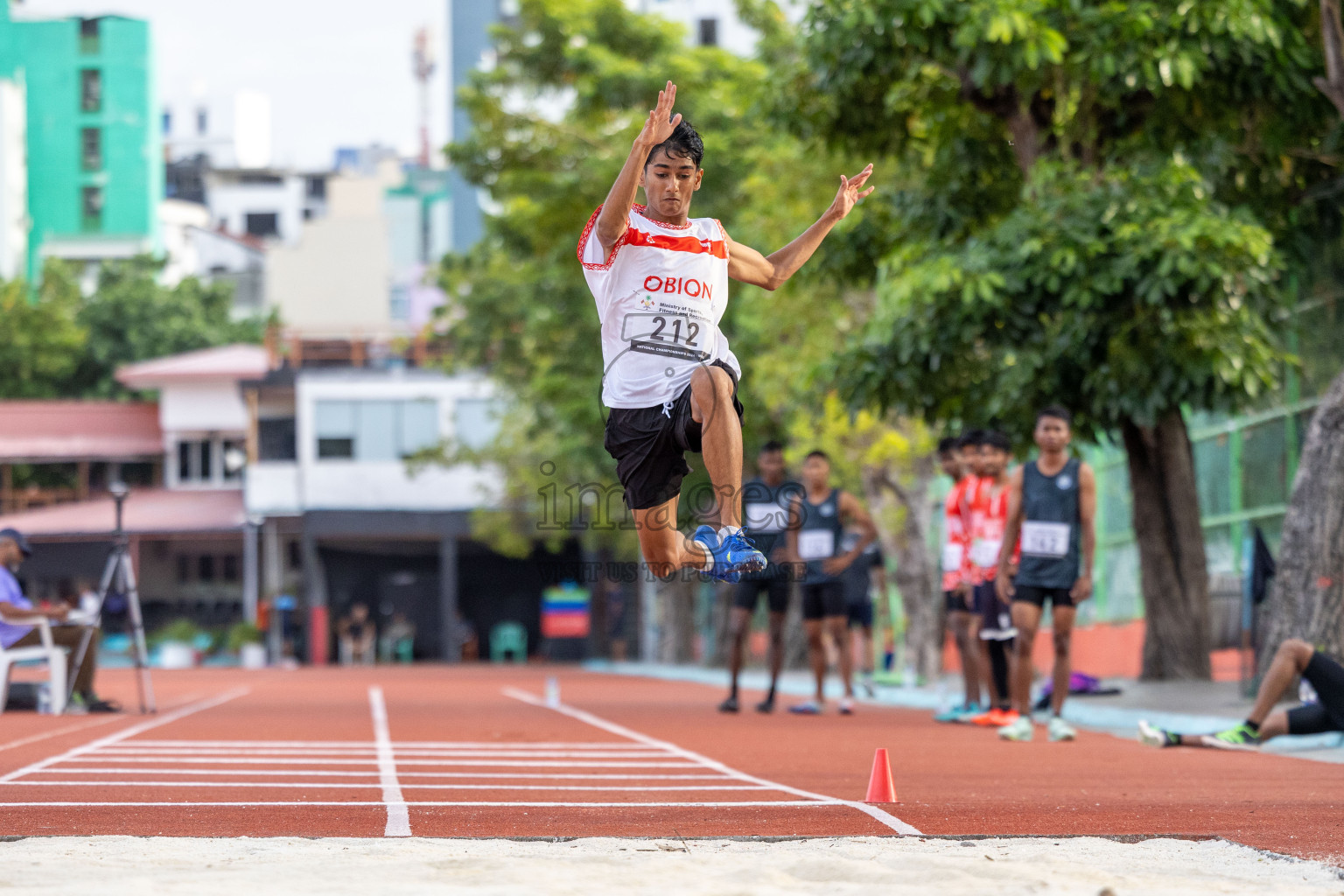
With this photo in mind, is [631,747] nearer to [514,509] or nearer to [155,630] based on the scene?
[514,509]

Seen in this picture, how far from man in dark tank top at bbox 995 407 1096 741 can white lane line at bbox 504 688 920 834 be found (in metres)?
2.33

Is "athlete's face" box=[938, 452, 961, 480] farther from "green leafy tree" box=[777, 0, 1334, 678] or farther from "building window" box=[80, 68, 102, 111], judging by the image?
"building window" box=[80, 68, 102, 111]

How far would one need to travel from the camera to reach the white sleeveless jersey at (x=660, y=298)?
291 inches

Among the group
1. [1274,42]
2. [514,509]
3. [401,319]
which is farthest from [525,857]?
[401,319]

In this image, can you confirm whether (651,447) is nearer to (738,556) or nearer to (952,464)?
(738,556)

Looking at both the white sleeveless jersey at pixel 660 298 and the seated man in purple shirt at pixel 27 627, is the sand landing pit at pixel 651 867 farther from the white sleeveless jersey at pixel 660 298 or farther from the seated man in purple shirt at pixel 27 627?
the seated man in purple shirt at pixel 27 627

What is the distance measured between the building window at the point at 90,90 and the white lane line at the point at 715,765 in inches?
2261

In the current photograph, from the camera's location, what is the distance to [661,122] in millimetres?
6602

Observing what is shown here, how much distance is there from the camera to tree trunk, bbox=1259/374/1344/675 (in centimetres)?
1298

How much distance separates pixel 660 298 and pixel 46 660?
10.6 meters

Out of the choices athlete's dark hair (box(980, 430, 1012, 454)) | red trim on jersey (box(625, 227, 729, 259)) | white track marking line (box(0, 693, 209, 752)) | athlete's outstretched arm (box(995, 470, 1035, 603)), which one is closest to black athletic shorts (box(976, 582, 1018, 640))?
athlete's outstretched arm (box(995, 470, 1035, 603))

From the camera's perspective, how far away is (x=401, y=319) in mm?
78125

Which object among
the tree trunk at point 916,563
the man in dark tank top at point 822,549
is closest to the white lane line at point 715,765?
the man in dark tank top at point 822,549

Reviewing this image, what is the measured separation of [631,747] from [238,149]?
3338 inches
